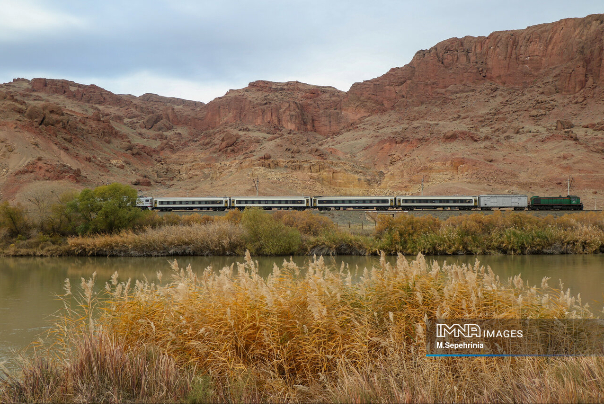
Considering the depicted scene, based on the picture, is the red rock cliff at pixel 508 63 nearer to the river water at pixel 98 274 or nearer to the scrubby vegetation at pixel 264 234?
the scrubby vegetation at pixel 264 234

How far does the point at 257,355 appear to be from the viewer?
580cm

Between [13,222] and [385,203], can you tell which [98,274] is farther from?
[385,203]

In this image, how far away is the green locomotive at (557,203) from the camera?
4825 cm

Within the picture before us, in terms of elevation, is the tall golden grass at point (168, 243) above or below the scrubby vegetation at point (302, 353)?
below

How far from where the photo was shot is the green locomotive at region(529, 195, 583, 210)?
48.2 meters

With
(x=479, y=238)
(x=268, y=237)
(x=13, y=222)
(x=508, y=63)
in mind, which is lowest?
(x=479, y=238)

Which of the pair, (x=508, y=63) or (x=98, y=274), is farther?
(x=508, y=63)

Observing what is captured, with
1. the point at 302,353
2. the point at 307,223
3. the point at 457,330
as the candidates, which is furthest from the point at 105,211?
the point at 457,330

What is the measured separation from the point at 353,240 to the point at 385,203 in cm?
2194

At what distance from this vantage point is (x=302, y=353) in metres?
5.73

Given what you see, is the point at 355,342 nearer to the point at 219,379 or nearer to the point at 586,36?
the point at 219,379

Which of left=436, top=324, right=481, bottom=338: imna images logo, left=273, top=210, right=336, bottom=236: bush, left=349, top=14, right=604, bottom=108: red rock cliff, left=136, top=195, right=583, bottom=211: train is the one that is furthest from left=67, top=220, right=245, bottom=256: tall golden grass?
left=349, top=14, right=604, bottom=108: red rock cliff

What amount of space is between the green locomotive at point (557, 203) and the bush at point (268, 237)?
34126 millimetres

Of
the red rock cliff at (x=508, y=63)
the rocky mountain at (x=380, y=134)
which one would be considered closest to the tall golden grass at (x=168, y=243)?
the rocky mountain at (x=380, y=134)
